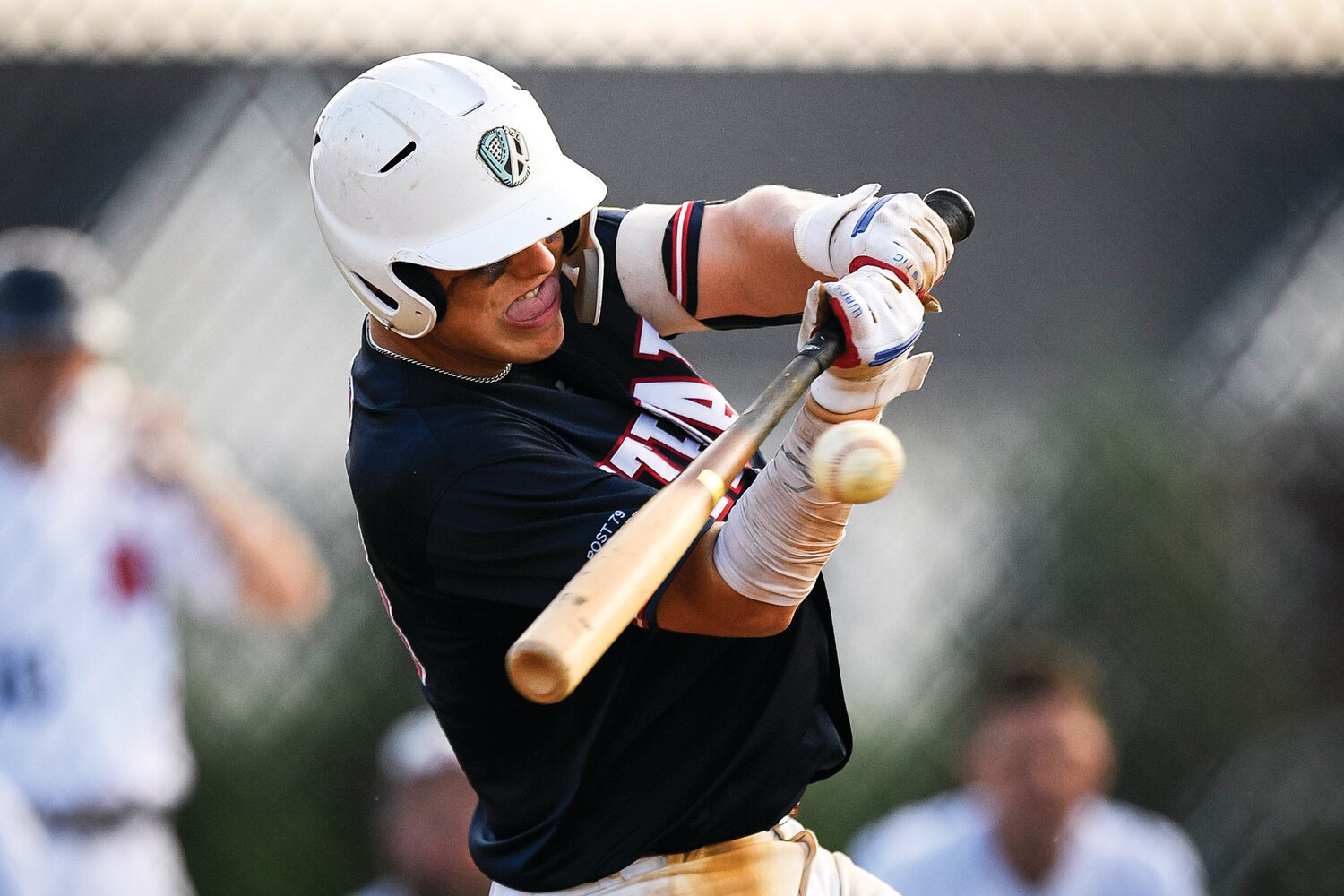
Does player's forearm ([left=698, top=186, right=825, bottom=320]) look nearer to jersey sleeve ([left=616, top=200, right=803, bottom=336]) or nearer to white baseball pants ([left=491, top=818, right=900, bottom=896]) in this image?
jersey sleeve ([left=616, top=200, right=803, bottom=336])

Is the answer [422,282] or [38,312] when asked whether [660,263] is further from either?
[38,312]

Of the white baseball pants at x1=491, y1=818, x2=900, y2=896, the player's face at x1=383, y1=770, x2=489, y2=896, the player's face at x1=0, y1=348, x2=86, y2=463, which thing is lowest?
the player's face at x1=383, y1=770, x2=489, y2=896

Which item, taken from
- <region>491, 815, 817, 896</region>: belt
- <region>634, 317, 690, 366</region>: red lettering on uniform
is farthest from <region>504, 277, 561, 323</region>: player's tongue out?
<region>491, 815, 817, 896</region>: belt

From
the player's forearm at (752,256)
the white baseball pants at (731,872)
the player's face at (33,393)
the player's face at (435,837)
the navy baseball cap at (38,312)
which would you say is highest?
the player's forearm at (752,256)

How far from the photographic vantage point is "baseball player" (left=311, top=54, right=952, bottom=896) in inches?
73.7

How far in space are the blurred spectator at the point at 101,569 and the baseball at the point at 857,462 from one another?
7.71 ft

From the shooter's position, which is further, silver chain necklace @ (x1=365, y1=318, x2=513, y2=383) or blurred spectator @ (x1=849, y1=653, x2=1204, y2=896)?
blurred spectator @ (x1=849, y1=653, x2=1204, y2=896)

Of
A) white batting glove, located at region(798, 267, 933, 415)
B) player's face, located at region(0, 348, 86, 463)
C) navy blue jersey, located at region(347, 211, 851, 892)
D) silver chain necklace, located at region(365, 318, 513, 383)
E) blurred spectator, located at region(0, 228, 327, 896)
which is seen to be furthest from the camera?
player's face, located at region(0, 348, 86, 463)

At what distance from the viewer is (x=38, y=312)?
12.8 ft

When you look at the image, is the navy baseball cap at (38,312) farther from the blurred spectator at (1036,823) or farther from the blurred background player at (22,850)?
the blurred spectator at (1036,823)

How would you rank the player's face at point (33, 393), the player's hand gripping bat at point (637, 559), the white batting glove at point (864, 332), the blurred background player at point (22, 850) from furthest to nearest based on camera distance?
the player's face at point (33, 393) → the blurred background player at point (22, 850) → the white batting glove at point (864, 332) → the player's hand gripping bat at point (637, 559)

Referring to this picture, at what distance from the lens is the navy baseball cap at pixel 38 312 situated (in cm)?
381

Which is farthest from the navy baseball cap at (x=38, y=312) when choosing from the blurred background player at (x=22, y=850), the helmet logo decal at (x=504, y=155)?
the helmet logo decal at (x=504, y=155)

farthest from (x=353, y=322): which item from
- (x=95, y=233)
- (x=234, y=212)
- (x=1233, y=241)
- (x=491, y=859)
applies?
(x=1233, y=241)
